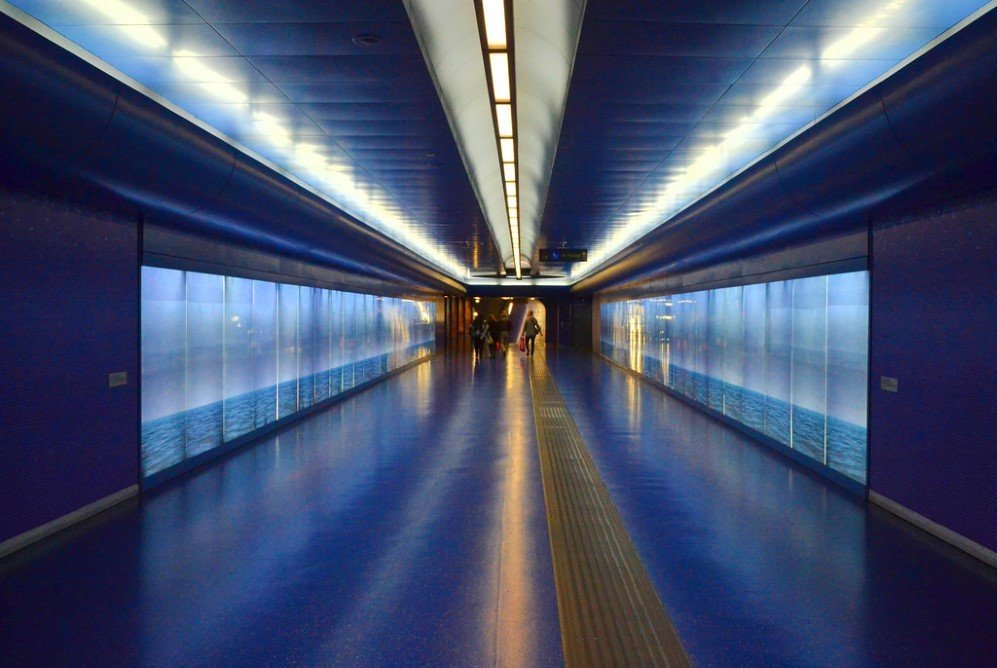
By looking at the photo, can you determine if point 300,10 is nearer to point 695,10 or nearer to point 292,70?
point 292,70

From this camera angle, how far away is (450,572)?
4145 millimetres

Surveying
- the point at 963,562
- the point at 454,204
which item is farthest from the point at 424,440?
the point at 963,562

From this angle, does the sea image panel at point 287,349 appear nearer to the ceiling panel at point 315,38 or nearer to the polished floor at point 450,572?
the polished floor at point 450,572

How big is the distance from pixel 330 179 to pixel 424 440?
12.1ft

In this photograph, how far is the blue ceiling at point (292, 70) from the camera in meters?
3.27

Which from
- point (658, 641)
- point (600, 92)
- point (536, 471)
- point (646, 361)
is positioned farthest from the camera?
point (646, 361)

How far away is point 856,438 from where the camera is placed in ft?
20.5

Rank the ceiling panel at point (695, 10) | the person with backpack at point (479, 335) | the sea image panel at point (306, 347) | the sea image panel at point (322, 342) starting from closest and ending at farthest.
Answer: the ceiling panel at point (695, 10)
the sea image panel at point (306, 347)
the sea image panel at point (322, 342)
the person with backpack at point (479, 335)

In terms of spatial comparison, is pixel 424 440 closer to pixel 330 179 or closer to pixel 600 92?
pixel 330 179

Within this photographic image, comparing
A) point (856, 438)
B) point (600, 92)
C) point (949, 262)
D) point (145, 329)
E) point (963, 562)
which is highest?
point (600, 92)

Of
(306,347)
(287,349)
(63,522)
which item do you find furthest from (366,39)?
(306,347)

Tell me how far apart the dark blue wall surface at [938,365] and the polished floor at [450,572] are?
0.38m

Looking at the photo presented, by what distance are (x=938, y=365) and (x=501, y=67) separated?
421 cm

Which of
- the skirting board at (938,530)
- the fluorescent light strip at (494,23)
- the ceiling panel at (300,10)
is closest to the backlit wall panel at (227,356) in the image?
the ceiling panel at (300,10)
